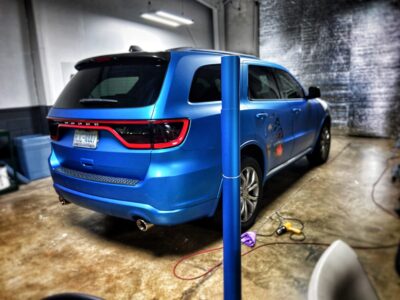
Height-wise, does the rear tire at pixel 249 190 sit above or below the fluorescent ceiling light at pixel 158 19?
below

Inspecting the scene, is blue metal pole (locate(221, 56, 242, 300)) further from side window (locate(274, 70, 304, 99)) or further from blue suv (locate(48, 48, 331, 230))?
side window (locate(274, 70, 304, 99))

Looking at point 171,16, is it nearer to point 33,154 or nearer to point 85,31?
point 85,31

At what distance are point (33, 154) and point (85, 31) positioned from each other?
2355mm

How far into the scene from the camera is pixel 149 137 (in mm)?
1645

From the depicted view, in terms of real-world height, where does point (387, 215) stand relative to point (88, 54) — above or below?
below

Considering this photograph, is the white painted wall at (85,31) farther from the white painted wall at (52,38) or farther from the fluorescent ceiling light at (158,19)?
the fluorescent ceiling light at (158,19)

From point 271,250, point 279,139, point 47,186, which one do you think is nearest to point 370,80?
point 279,139

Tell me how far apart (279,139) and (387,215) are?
6.12 feet

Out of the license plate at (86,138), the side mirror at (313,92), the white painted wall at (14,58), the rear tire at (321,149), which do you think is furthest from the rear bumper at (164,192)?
the white painted wall at (14,58)

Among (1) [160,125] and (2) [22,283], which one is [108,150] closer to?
(1) [160,125]

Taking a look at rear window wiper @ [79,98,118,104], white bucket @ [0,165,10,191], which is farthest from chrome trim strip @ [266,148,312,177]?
white bucket @ [0,165,10,191]

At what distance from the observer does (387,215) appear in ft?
2.73

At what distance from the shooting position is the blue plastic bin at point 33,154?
13.3 feet

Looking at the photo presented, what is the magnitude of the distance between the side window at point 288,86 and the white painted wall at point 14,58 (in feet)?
12.6
